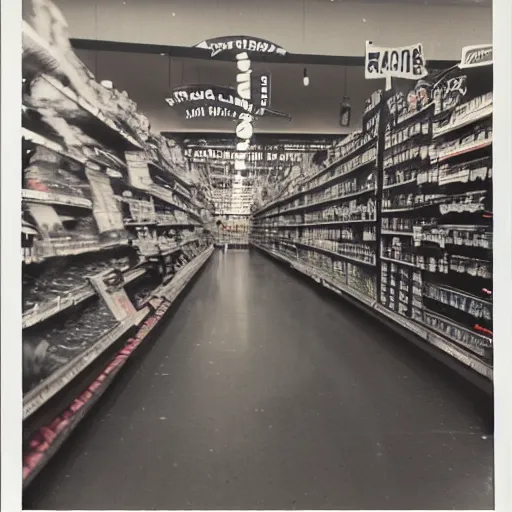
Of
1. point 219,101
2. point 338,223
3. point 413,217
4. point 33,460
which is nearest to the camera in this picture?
point 33,460

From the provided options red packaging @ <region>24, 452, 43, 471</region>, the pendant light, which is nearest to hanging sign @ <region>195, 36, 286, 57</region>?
the pendant light

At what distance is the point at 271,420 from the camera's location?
1.83 metres

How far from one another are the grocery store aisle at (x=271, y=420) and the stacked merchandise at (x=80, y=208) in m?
0.26

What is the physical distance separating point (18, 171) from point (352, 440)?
73.9 inches

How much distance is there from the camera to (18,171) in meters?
1.64

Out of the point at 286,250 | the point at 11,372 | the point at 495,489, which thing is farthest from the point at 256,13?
the point at 495,489

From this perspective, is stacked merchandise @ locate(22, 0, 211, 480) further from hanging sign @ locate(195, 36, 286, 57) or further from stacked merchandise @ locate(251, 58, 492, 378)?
stacked merchandise @ locate(251, 58, 492, 378)

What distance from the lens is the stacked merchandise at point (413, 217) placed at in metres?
1.90

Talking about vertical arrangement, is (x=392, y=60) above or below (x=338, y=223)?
above

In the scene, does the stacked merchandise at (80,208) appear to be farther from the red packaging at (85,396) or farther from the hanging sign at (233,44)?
the hanging sign at (233,44)

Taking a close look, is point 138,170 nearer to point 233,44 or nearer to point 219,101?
point 219,101

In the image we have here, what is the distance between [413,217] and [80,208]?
5.37 ft

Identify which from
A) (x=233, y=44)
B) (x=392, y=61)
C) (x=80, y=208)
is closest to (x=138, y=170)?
(x=80, y=208)

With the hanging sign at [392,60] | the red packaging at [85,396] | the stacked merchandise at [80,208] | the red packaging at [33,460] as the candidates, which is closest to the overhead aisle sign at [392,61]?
the hanging sign at [392,60]
